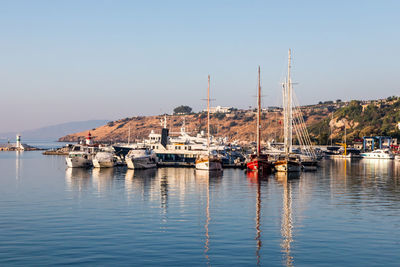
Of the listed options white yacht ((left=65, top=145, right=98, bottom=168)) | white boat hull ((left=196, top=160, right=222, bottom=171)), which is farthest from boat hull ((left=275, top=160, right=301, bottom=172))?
white yacht ((left=65, top=145, right=98, bottom=168))

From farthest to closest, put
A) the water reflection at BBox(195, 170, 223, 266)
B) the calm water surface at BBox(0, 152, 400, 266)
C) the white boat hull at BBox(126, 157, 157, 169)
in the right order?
the white boat hull at BBox(126, 157, 157, 169), the water reflection at BBox(195, 170, 223, 266), the calm water surface at BBox(0, 152, 400, 266)

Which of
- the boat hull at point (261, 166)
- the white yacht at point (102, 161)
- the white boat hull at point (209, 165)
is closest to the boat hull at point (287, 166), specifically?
the boat hull at point (261, 166)


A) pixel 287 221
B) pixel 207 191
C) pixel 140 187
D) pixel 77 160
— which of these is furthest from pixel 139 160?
pixel 287 221

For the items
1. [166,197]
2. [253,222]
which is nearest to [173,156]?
[166,197]

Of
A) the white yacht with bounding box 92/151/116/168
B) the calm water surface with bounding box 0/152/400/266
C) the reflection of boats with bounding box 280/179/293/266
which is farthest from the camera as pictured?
the white yacht with bounding box 92/151/116/168

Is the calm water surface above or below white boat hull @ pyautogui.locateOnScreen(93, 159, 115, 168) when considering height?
below

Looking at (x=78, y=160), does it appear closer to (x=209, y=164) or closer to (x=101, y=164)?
(x=101, y=164)

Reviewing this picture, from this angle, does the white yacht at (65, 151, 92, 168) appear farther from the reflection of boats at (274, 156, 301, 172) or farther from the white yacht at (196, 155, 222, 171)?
the reflection of boats at (274, 156, 301, 172)

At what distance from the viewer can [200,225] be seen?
32.3 meters

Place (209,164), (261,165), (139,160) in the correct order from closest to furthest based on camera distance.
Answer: (261,165) < (209,164) < (139,160)

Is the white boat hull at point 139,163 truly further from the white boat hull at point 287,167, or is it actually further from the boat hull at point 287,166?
the white boat hull at point 287,167

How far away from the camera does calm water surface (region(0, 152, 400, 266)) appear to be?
24250 millimetres

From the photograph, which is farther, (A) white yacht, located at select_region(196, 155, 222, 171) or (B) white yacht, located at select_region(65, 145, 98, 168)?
(B) white yacht, located at select_region(65, 145, 98, 168)

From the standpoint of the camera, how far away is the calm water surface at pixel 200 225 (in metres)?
24.2
